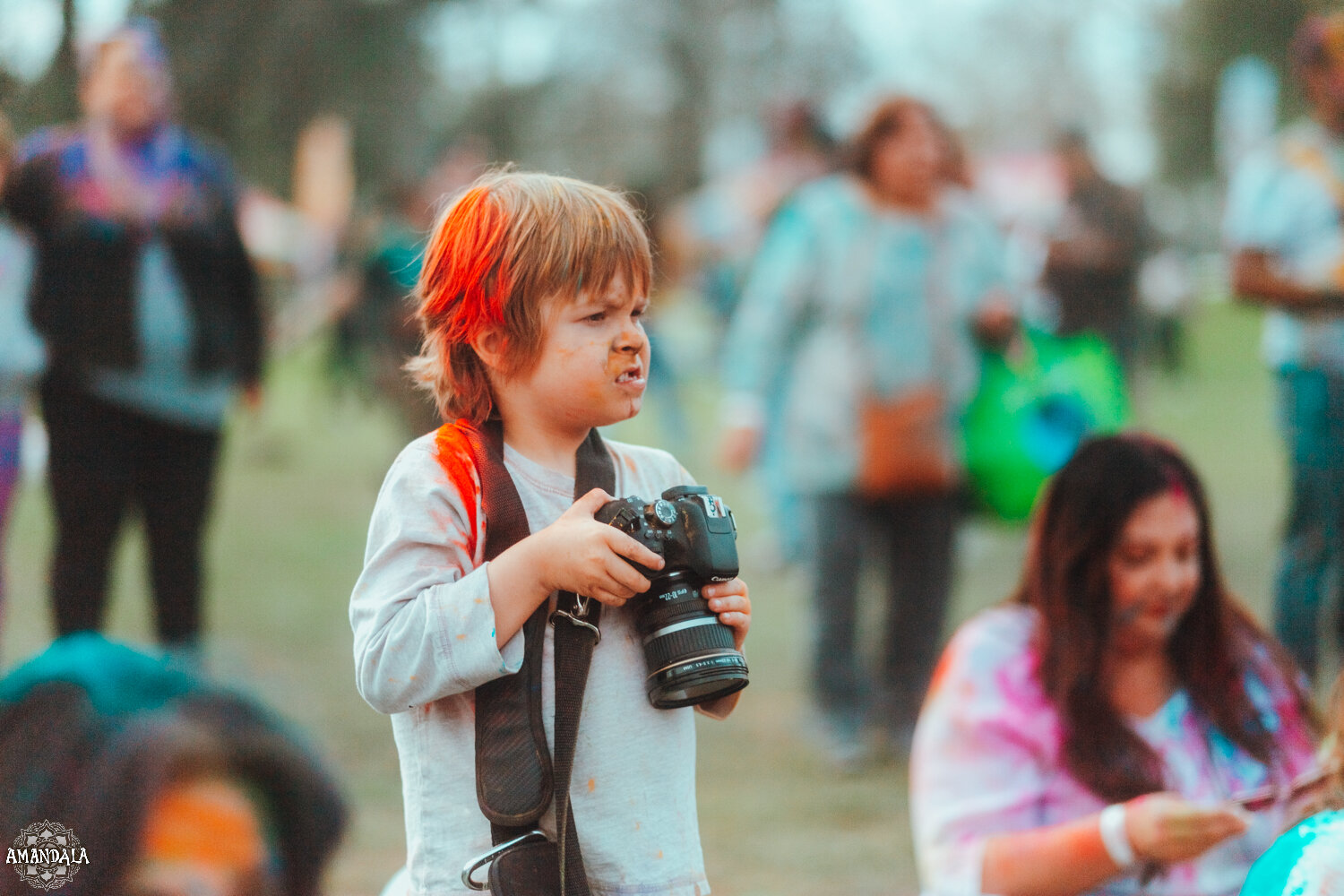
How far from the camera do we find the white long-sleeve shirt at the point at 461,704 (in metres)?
1.18

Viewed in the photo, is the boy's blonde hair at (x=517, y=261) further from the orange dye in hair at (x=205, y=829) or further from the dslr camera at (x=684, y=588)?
the orange dye in hair at (x=205, y=829)

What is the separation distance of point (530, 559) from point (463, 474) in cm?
13

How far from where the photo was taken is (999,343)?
360 cm

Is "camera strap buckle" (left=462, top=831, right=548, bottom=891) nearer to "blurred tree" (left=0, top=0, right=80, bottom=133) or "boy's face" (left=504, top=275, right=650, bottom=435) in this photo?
"boy's face" (left=504, top=275, right=650, bottom=435)

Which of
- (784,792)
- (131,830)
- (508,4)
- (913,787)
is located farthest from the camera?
(508,4)

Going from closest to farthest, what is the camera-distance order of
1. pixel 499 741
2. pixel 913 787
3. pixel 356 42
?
1. pixel 499 741
2. pixel 913 787
3. pixel 356 42

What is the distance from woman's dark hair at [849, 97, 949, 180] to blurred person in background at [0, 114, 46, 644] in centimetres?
205

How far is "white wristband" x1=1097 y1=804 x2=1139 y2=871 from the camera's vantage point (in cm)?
181

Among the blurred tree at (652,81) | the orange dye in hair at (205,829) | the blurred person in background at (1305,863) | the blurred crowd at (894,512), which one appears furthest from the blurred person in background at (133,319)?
the blurred tree at (652,81)

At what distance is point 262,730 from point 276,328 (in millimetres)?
6584

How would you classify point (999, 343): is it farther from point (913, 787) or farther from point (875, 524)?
point (913, 787)

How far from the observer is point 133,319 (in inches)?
118

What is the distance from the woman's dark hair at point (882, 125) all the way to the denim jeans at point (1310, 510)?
117 cm

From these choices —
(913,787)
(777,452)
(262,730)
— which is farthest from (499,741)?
(777,452)
